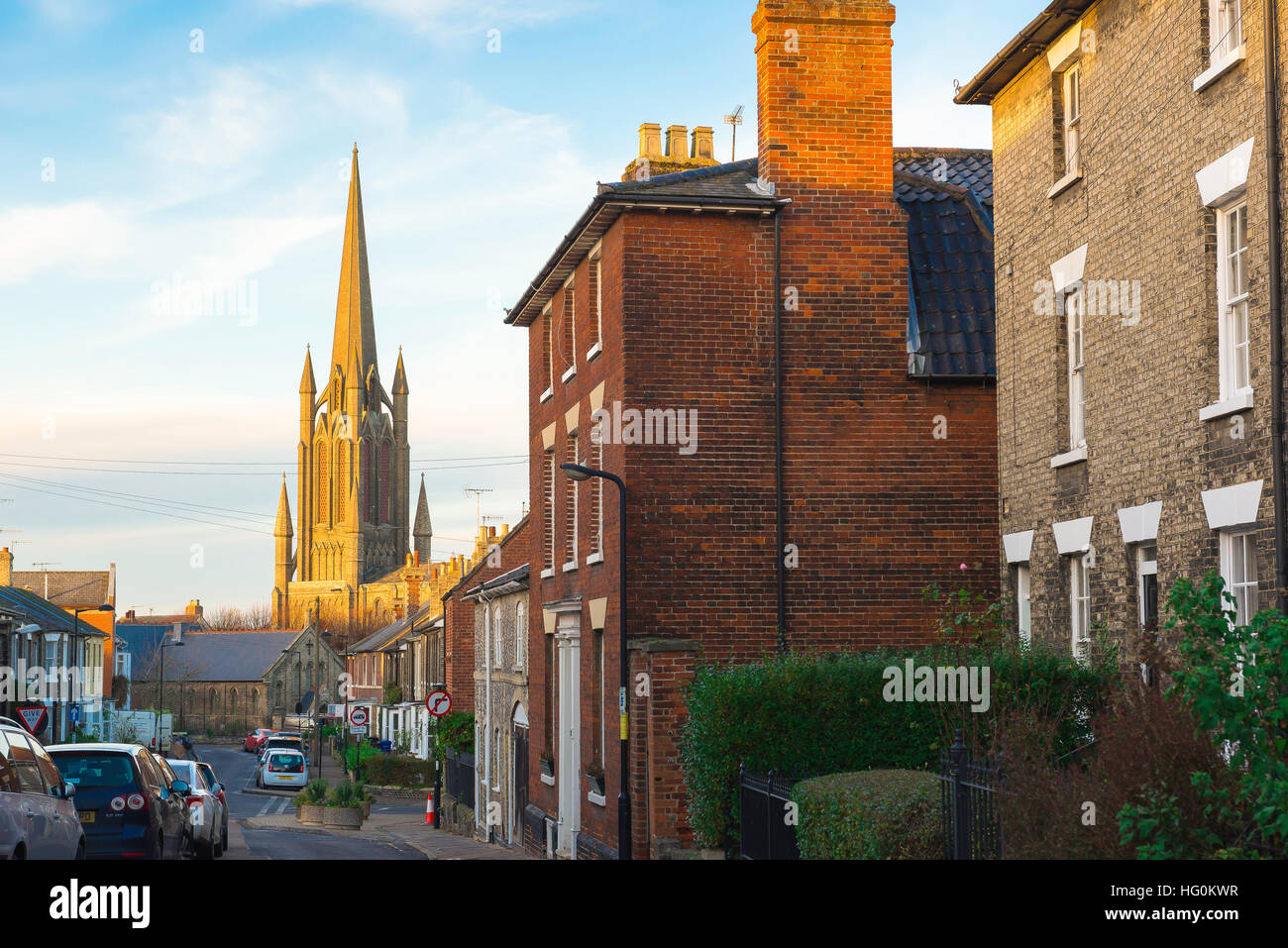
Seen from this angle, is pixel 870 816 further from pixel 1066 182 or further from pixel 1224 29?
pixel 1066 182

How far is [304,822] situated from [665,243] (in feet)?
89.6

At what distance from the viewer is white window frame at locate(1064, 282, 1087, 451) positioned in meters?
16.4

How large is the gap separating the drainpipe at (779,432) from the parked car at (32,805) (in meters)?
9.59

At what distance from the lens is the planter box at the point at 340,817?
4106 cm

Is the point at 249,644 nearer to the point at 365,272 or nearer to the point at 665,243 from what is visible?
the point at 365,272

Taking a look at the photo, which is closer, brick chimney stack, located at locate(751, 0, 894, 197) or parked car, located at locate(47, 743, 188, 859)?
parked car, located at locate(47, 743, 188, 859)

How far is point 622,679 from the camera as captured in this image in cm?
1900

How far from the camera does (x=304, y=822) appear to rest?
4200 cm

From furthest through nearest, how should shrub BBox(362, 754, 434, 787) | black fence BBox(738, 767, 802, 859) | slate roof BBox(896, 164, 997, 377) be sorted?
shrub BBox(362, 754, 434, 787)
slate roof BBox(896, 164, 997, 377)
black fence BBox(738, 767, 802, 859)

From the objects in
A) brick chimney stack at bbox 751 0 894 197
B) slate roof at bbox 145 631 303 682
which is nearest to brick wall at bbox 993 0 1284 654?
brick chimney stack at bbox 751 0 894 197

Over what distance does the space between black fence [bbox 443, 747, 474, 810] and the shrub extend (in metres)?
22.1

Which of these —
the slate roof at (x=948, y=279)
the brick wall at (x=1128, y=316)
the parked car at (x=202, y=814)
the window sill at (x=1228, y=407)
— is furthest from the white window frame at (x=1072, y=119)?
the parked car at (x=202, y=814)

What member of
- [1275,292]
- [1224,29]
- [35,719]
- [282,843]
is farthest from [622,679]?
[35,719]

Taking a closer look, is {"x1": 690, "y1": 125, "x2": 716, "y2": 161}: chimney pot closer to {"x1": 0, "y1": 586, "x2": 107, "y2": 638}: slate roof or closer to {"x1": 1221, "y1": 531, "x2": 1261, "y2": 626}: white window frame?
{"x1": 1221, "y1": 531, "x2": 1261, "y2": 626}: white window frame
